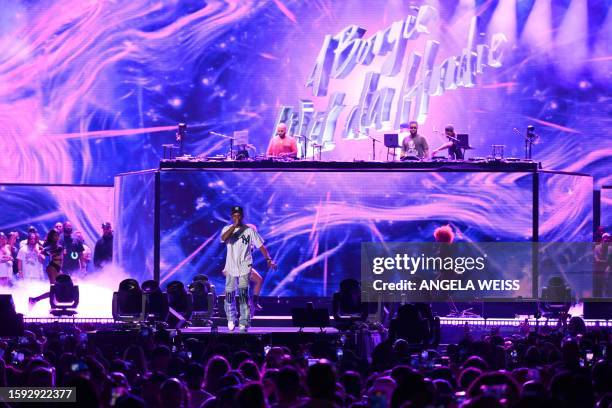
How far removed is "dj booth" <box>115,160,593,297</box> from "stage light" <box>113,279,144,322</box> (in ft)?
6.29

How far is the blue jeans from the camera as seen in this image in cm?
1370

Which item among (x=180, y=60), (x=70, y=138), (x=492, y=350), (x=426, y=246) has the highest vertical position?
(x=180, y=60)

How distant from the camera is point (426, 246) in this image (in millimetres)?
16141

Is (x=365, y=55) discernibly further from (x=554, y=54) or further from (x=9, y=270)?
(x=9, y=270)

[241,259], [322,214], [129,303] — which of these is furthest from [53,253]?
[241,259]

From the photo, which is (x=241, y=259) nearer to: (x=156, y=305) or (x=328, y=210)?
(x=156, y=305)

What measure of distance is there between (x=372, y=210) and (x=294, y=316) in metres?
3.28

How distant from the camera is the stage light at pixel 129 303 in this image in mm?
14312

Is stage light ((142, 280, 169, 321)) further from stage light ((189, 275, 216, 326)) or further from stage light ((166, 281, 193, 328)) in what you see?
stage light ((189, 275, 216, 326))

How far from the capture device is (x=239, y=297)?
13812 mm

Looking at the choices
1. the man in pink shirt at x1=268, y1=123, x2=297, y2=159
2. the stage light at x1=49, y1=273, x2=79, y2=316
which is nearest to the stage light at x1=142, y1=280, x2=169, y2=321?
the stage light at x1=49, y1=273, x2=79, y2=316

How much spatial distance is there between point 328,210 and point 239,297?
3022 millimetres

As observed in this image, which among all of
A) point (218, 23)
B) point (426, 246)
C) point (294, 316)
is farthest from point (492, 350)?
point (218, 23)

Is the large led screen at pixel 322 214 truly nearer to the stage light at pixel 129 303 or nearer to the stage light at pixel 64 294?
the stage light at pixel 64 294
